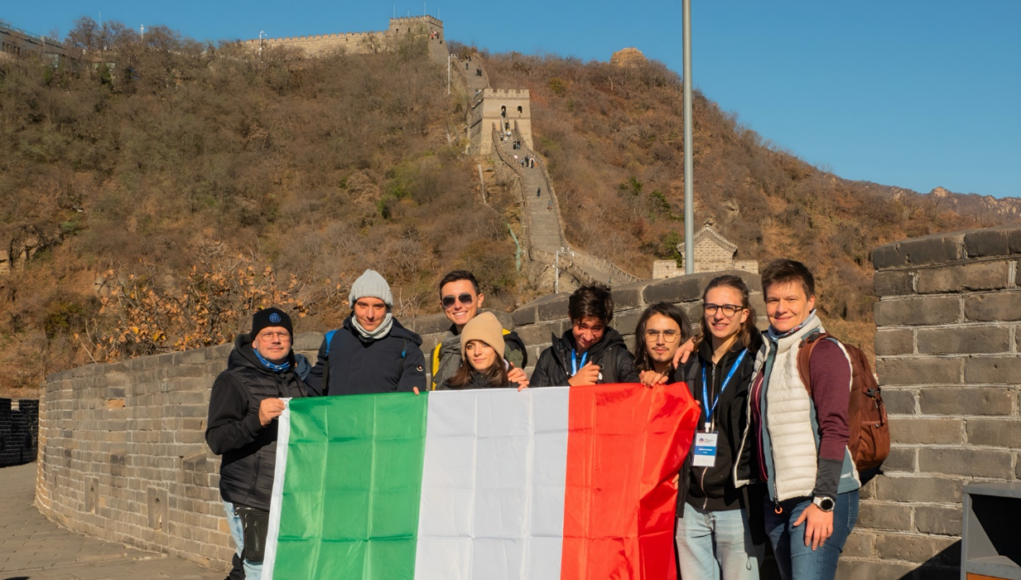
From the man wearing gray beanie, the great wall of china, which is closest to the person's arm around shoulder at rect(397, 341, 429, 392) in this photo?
the man wearing gray beanie

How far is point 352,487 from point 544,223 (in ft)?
140

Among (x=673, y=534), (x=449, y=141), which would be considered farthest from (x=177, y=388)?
(x=449, y=141)

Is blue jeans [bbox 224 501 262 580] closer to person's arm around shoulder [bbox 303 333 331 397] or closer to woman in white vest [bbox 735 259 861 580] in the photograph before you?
person's arm around shoulder [bbox 303 333 331 397]

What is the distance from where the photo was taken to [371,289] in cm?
550

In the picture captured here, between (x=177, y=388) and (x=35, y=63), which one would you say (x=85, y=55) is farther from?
(x=177, y=388)

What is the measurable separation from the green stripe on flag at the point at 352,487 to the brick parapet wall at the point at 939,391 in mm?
2274

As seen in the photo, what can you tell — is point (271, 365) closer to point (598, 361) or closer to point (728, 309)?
point (598, 361)

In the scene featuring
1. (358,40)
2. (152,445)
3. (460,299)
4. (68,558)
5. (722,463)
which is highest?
(358,40)

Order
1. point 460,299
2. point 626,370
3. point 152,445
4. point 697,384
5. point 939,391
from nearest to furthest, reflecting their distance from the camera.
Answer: point 697,384 < point 939,391 < point 626,370 < point 460,299 < point 152,445

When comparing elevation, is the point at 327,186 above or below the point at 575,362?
above

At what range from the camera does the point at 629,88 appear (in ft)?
284

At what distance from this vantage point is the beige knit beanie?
4.93 metres

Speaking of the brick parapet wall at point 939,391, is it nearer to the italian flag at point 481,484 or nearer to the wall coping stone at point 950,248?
the wall coping stone at point 950,248

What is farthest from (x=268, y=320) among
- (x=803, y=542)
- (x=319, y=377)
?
(x=803, y=542)
